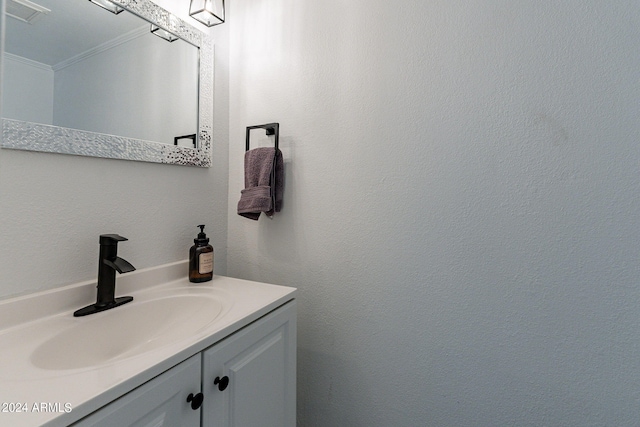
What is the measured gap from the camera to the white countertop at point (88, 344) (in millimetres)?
465

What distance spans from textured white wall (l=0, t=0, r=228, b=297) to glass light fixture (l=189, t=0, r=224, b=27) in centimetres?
4

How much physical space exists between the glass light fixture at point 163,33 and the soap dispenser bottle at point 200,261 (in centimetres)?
75

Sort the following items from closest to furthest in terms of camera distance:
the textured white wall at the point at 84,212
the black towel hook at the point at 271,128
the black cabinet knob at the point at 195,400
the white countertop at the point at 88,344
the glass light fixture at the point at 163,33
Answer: the white countertop at the point at 88,344 < the black cabinet knob at the point at 195,400 < the textured white wall at the point at 84,212 < the glass light fixture at the point at 163,33 < the black towel hook at the point at 271,128

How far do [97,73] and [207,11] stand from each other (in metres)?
0.47

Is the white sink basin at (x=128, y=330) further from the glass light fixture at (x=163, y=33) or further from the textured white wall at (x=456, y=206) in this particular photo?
the glass light fixture at (x=163, y=33)

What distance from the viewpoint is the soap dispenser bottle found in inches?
43.3

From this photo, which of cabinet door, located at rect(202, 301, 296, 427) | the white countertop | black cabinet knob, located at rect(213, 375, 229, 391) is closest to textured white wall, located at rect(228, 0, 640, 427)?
cabinet door, located at rect(202, 301, 296, 427)

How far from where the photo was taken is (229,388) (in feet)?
2.47

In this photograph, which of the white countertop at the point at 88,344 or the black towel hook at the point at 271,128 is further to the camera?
the black towel hook at the point at 271,128

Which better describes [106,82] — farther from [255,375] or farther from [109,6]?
[255,375]

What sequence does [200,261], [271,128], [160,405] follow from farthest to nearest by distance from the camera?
[271,128], [200,261], [160,405]

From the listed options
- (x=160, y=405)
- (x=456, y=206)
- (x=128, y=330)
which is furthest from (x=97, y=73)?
(x=456, y=206)

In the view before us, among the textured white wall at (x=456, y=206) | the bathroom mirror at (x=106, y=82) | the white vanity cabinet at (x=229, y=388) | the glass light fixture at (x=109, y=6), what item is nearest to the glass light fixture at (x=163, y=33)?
the bathroom mirror at (x=106, y=82)

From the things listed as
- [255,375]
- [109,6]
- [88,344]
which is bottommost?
[255,375]
